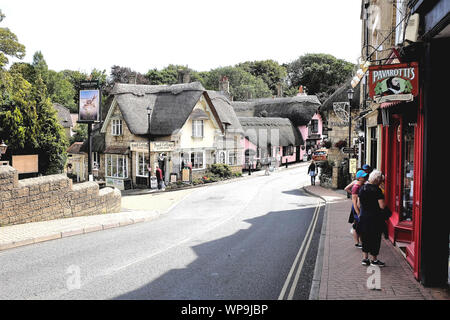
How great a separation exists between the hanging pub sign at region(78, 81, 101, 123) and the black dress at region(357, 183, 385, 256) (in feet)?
51.4

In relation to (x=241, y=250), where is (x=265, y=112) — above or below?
above

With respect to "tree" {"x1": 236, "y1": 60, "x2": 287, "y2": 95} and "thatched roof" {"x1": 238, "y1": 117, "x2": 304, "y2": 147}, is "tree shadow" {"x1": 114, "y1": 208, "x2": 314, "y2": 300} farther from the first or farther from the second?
"tree" {"x1": 236, "y1": 60, "x2": 287, "y2": 95}

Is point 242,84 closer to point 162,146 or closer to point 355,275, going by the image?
point 162,146

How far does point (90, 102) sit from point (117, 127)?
12970mm

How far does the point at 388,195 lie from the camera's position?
1208 centimetres

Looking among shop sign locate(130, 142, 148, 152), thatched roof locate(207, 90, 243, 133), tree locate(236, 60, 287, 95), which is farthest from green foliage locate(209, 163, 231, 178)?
tree locate(236, 60, 287, 95)

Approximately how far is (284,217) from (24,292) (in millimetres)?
10998

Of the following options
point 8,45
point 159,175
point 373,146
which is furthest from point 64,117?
point 373,146

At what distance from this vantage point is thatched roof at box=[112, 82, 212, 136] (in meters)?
32.0

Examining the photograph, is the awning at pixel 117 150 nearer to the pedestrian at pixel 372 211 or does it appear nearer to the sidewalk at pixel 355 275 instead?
the sidewalk at pixel 355 275

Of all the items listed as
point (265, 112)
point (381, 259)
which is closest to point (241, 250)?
point (381, 259)

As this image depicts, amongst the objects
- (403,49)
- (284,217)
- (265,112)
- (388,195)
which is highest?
(265,112)

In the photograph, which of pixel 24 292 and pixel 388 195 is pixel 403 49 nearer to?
pixel 388 195
